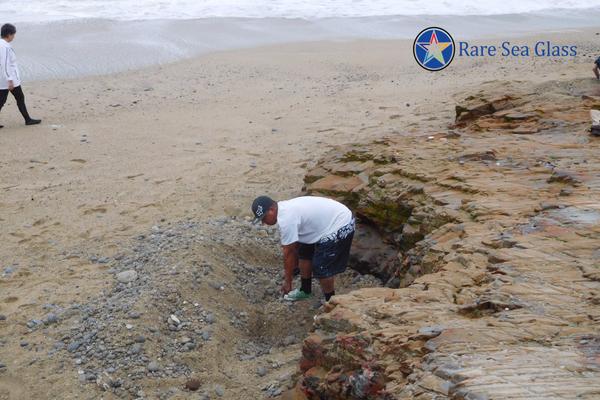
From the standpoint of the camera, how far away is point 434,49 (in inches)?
548

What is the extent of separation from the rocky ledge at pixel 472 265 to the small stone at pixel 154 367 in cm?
145

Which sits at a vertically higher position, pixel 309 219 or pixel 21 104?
pixel 21 104

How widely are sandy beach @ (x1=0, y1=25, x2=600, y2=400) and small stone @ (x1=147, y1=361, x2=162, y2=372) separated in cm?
18

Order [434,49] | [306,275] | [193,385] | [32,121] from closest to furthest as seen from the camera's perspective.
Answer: [193,385] < [306,275] < [32,121] < [434,49]

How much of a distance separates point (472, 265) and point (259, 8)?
49.3 feet

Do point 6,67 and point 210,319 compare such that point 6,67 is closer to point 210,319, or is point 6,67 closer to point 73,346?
point 73,346

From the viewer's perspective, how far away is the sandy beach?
20.4 ft

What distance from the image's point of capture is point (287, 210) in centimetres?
582

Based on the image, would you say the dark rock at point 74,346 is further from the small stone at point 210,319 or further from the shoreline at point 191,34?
the shoreline at point 191,34

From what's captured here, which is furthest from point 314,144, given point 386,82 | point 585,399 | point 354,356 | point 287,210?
point 585,399

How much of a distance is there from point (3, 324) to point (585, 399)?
4.60 meters

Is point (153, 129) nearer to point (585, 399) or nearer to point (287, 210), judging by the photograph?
point (287, 210)

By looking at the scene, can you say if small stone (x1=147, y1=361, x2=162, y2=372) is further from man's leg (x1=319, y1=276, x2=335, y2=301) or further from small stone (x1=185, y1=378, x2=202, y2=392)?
man's leg (x1=319, y1=276, x2=335, y2=301)

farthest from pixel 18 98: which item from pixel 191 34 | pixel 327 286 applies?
pixel 327 286
